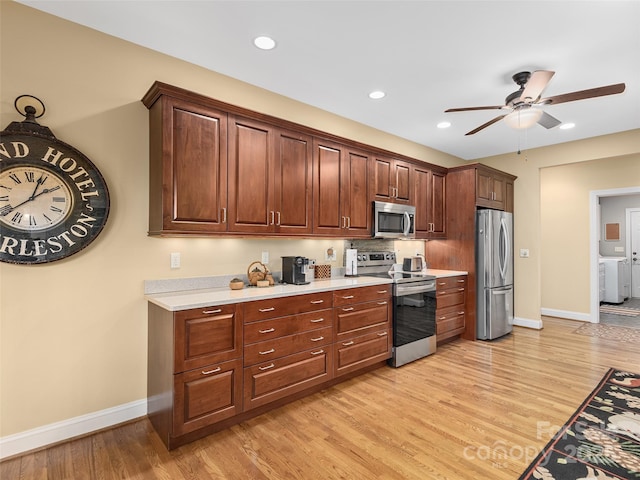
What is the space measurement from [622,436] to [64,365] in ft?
12.7

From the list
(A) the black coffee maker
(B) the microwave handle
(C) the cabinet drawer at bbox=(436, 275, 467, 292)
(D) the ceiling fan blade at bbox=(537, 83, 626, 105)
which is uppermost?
(D) the ceiling fan blade at bbox=(537, 83, 626, 105)

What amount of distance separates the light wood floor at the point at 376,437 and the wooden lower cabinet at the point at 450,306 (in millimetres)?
865

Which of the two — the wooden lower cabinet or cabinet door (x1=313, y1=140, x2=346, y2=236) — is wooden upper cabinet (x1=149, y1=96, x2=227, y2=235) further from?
the wooden lower cabinet

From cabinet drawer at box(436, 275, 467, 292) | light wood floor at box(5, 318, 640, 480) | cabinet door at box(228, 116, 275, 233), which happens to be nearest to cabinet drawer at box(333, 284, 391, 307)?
light wood floor at box(5, 318, 640, 480)

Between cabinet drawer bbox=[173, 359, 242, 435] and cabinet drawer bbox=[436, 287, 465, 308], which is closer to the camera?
cabinet drawer bbox=[173, 359, 242, 435]

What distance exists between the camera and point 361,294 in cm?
329

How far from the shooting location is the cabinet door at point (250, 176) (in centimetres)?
276

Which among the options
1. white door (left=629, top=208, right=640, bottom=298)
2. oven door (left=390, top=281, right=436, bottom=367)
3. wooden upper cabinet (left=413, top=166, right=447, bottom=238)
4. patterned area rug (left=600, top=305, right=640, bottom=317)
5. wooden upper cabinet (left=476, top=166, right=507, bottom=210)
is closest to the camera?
oven door (left=390, top=281, right=436, bottom=367)

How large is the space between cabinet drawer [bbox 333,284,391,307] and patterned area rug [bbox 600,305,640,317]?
559 cm

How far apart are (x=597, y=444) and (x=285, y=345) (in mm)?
2231

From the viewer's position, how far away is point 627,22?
90.6 inches

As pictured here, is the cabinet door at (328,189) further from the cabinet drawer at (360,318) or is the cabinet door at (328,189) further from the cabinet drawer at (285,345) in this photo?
the cabinet drawer at (285,345)

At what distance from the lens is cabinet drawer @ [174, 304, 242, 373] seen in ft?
7.09

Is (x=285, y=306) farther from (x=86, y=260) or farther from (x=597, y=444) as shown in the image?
(x=597, y=444)
